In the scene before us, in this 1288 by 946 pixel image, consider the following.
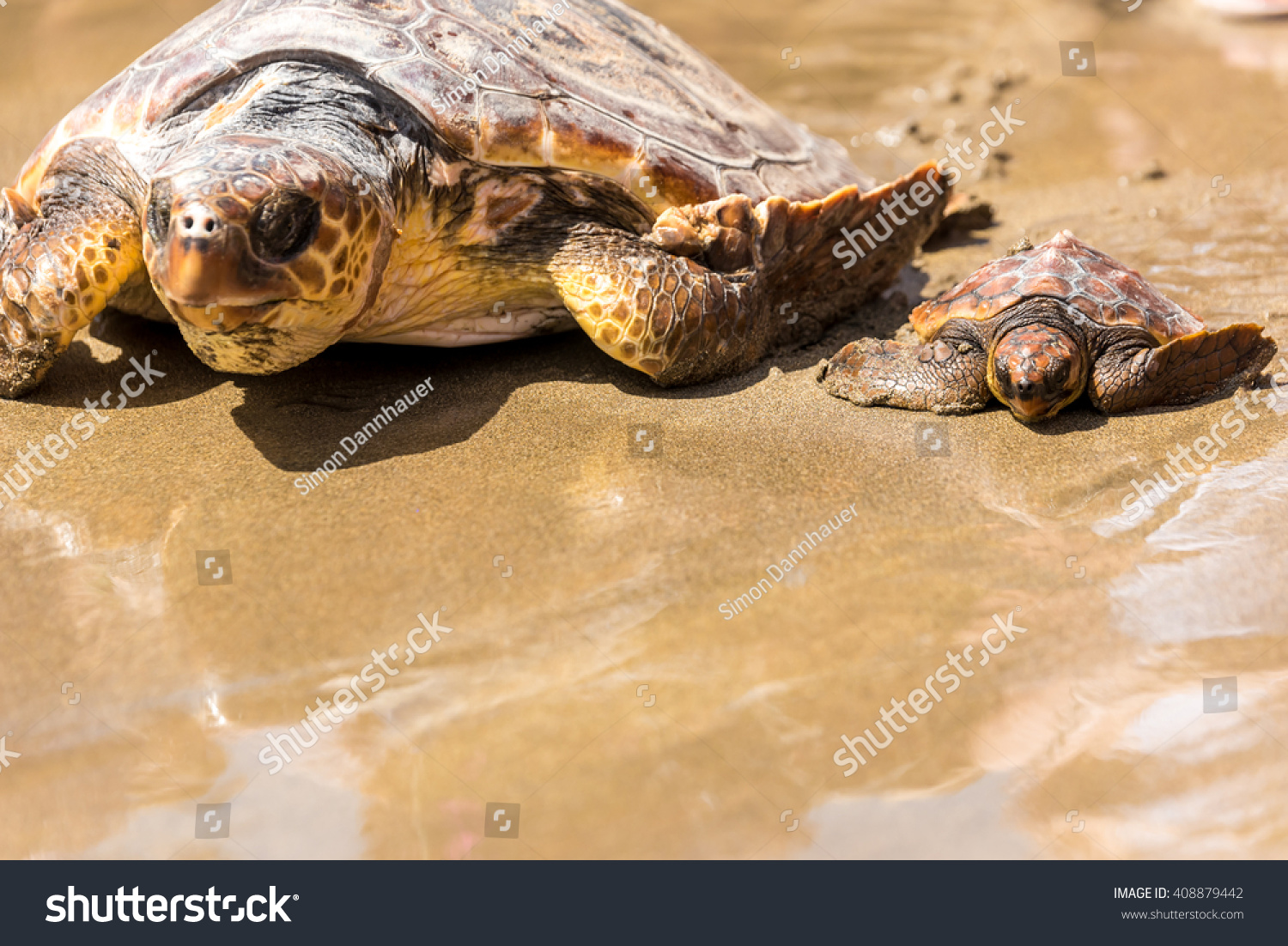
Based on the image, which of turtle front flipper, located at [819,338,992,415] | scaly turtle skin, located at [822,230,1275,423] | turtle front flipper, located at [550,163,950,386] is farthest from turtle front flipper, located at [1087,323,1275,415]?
turtle front flipper, located at [550,163,950,386]

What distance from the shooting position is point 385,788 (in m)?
1.96

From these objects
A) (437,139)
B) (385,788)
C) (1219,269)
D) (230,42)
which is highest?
(230,42)

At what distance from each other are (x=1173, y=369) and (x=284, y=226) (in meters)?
3.01

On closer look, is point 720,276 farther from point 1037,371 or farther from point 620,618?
point 620,618

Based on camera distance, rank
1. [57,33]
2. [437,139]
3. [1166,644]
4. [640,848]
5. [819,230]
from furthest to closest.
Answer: [57,33] < [819,230] < [437,139] < [1166,644] < [640,848]

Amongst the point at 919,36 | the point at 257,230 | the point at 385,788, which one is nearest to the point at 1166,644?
the point at 385,788

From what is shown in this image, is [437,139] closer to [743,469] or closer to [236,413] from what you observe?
[236,413]

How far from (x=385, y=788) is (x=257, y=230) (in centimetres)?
166

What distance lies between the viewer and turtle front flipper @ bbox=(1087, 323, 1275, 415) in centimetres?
321

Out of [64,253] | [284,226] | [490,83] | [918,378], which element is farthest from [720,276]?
[64,253]

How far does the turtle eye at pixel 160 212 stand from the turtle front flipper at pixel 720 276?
51.7 inches

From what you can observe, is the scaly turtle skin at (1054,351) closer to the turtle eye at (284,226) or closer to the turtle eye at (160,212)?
the turtle eye at (284,226)

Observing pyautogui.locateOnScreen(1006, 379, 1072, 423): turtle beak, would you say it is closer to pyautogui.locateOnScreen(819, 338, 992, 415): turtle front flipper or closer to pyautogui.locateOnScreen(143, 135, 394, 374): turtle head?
pyautogui.locateOnScreen(819, 338, 992, 415): turtle front flipper

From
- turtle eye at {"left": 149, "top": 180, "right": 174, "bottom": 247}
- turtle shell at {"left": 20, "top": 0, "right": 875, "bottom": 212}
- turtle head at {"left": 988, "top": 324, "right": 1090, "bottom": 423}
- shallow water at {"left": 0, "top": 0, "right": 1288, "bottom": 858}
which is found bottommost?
shallow water at {"left": 0, "top": 0, "right": 1288, "bottom": 858}
